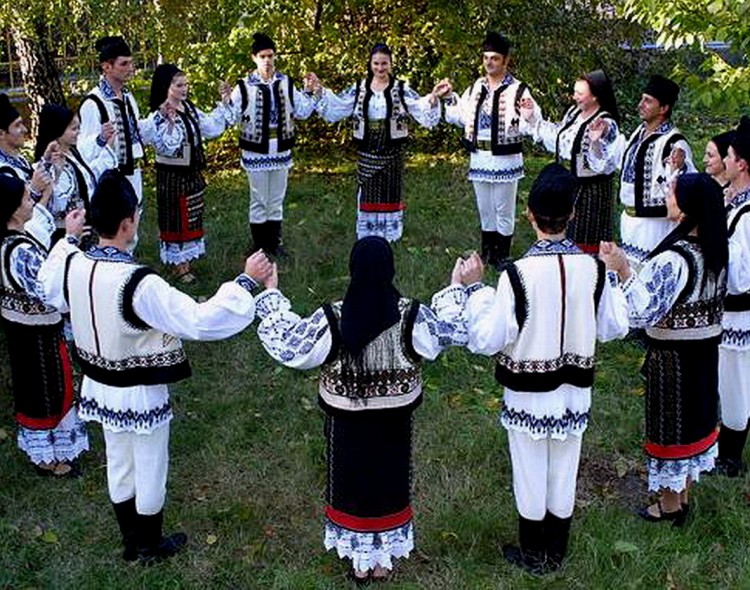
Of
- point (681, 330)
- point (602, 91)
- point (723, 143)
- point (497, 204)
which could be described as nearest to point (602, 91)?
point (602, 91)

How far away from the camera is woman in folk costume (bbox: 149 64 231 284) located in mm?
6980

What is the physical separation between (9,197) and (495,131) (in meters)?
3.95

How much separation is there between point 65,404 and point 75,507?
0.52 metres

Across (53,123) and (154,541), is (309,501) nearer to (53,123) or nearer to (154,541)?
(154,541)

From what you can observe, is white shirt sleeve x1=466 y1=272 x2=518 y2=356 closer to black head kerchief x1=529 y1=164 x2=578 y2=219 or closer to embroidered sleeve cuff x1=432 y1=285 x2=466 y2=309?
embroidered sleeve cuff x1=432 y1=285 x2=466 y2=309

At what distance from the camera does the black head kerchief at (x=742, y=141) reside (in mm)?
4691

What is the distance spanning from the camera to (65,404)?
5.07 m

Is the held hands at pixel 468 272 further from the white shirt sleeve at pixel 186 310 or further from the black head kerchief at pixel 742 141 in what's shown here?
the black head kerchief at pixel 742 141

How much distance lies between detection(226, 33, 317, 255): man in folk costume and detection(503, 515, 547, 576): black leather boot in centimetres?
425

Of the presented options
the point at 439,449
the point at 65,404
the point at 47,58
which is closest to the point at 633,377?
the point at 439,449

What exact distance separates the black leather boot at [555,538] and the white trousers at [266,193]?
171 inches

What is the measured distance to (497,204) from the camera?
767 cm

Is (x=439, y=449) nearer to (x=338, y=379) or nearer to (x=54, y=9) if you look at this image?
(x=338, y=379)

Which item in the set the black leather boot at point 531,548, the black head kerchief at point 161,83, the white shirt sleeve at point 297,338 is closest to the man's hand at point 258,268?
the white shirt sleeve at point 297,338
